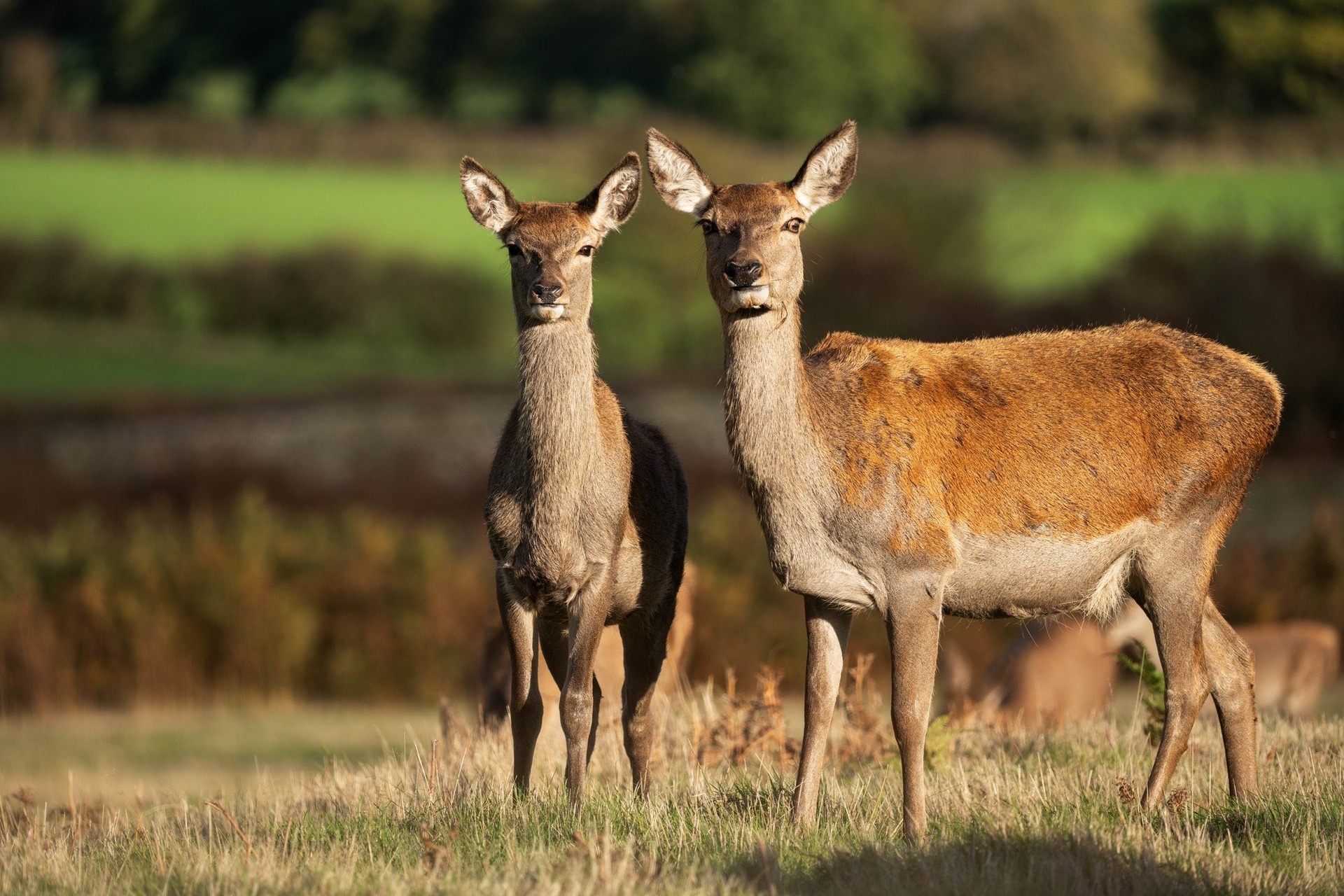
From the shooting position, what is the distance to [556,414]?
775 cm

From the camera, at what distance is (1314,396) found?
90.4 ft

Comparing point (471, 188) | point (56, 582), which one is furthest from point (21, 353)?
point (471, 188)

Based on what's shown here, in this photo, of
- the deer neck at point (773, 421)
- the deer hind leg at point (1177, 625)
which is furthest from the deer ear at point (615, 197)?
the deer hind leg at point (1177, 625)

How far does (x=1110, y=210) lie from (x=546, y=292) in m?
38.9

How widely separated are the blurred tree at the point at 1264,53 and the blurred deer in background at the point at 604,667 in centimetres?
1901

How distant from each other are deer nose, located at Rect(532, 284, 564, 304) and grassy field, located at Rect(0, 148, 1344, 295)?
30666 millimetres

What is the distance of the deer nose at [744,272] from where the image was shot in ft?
23.1

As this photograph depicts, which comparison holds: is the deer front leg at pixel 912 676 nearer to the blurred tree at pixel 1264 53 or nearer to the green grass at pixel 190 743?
the green grass at pixel 190 743

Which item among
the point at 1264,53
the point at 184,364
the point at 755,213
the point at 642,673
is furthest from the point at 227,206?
the point at 755,213

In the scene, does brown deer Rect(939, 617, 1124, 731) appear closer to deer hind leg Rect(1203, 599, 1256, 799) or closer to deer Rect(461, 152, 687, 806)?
deer hind leg Rect(1203, 599, 1256, 799)

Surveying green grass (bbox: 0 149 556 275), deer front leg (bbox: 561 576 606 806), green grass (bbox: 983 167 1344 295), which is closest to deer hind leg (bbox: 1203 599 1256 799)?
deer front leg (bbox: 561 576 606 806)

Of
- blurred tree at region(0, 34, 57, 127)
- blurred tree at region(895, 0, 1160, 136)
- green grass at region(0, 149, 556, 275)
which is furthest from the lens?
blurred tree at region(0, 34, 57, 127)

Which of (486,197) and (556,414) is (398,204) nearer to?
Result: (486,197)

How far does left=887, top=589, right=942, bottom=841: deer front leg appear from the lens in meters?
6.98
